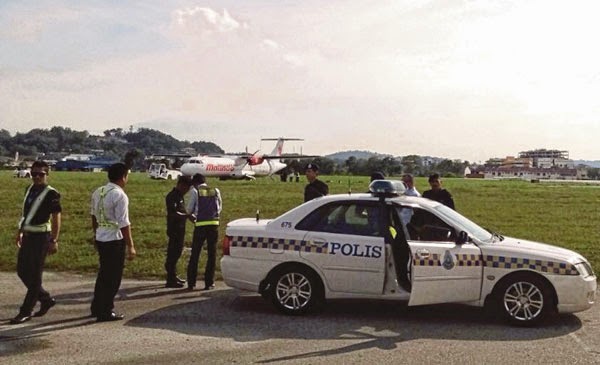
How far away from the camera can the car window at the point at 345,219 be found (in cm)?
796

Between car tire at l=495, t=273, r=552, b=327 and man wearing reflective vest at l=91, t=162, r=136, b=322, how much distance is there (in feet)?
13.6

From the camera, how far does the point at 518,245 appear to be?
7.88 metres

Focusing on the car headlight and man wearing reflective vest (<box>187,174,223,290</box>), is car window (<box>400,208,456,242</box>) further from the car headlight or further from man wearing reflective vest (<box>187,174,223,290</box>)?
man wearing reflective vest (<box>187,174,223,290</box>)

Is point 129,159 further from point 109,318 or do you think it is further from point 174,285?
point 109,318

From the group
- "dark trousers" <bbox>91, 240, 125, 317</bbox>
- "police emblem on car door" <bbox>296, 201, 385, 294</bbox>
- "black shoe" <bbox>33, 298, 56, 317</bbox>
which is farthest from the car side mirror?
"black shoe" <bbox>33, 298, 56, 317</bbox>

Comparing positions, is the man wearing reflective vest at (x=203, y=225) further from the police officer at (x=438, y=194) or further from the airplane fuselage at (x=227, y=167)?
the airplane fuselage at (x=227, y=167)

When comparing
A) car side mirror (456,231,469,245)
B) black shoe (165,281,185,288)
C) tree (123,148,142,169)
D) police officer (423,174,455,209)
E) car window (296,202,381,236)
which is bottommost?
black shoe (165,281,185,288)

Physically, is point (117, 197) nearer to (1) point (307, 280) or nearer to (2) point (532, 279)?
(1) point (307, 280)

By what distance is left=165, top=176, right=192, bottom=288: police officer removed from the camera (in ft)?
32.4

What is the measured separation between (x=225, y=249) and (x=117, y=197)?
5.20 feet

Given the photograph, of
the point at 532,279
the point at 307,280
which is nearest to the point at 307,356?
the point at 307,280

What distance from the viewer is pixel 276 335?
708 cm

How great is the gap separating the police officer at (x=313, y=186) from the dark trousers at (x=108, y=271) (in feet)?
11.2

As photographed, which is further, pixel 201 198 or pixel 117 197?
pixel 201 198
